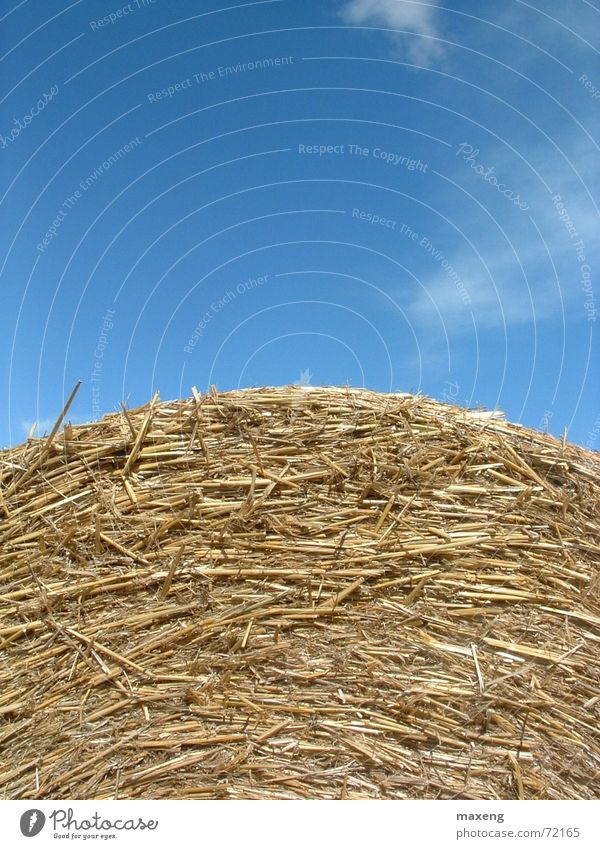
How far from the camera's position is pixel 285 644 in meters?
2.47

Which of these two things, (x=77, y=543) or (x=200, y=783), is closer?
(x=200, y=783)

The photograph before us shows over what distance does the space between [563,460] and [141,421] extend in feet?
4.91

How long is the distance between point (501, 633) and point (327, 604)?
0.56 m

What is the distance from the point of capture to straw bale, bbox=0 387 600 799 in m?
2.37

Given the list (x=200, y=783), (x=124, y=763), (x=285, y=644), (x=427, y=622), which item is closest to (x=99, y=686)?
(x=124, y=763)

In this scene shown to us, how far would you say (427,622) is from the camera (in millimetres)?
2543

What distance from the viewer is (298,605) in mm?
2529

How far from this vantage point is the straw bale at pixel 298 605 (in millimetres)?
2369

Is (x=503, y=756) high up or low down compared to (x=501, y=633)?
down

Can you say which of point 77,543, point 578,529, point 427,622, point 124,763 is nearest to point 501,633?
point 427,622
